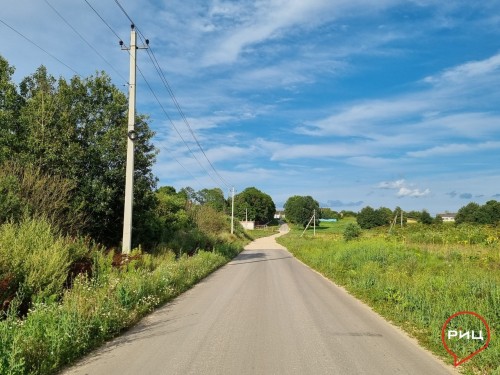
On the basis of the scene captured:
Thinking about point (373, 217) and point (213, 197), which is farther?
point (213, 197)

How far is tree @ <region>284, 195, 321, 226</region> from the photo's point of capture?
500 feet

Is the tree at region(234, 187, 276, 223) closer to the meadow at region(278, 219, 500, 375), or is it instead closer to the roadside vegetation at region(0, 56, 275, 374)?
the roadside vegetation at region(0, 56, 275, 374)

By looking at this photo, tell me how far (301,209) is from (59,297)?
490 feet

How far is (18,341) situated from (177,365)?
2.09m

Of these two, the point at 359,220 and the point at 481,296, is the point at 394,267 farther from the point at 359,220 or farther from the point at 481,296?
the point at 359,220

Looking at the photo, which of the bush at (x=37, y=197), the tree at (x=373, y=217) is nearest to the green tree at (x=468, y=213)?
the tree at (x=373, y=217)

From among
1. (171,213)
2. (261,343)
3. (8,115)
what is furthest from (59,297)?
(171,213)

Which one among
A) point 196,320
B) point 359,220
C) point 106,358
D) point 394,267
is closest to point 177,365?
point 106,358

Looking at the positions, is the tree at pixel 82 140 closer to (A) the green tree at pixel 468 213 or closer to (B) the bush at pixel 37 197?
(B) the bush at pixel 37 197

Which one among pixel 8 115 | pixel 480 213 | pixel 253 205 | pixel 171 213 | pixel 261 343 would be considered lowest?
pixel 261 343

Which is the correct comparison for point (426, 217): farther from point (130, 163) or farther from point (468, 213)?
point (130, 163)

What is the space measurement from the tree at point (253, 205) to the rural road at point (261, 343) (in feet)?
438

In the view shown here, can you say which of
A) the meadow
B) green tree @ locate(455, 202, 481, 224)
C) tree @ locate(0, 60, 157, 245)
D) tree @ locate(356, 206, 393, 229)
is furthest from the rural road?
tree @ locate(356, 206, 393, 229)

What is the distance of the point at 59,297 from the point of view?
350 inches
